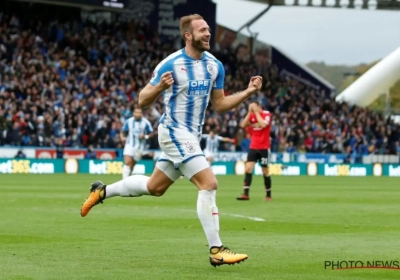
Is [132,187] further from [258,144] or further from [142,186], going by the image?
[258,144]

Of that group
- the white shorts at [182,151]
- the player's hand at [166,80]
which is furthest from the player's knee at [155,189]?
the player's hand at [166,80]

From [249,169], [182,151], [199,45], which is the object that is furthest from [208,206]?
[249,169]

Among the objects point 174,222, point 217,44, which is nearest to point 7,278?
point 174,222

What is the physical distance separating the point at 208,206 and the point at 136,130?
65.3 ft

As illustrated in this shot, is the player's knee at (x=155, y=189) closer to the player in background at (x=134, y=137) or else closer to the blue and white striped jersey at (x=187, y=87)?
the blue and white striped jersey at (x=187, y=87)

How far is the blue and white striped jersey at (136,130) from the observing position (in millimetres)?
29031

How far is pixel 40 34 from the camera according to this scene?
47.7 meters

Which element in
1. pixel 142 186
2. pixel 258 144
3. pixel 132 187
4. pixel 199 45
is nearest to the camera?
pixel 199 45

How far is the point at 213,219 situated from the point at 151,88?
146 cm

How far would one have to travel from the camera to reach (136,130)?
29.3 m

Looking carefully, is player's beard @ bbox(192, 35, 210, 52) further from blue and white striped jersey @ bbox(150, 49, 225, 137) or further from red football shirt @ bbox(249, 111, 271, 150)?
red football shirt @ bbox(249, 111, 271, 150)

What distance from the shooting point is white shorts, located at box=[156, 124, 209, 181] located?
9.70m

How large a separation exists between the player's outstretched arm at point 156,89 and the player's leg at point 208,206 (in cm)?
75

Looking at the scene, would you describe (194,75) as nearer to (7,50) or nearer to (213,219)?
(213,219)
